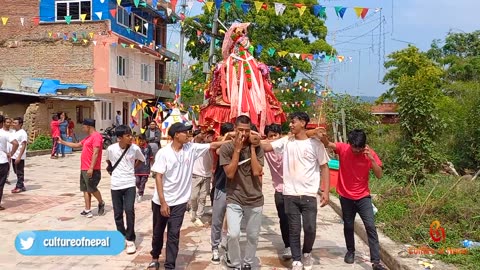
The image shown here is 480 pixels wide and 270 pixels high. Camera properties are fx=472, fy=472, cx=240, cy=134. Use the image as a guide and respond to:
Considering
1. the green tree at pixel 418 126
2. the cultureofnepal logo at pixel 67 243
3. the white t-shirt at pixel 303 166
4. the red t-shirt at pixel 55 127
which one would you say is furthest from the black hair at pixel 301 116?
the red t-shirt at pixel 55 127

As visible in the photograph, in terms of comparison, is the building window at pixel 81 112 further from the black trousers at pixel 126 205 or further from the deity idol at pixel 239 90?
the black trousers at pixel 126 205

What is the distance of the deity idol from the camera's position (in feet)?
20.6

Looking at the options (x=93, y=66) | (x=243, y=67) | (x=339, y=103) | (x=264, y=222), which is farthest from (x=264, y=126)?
(x=93, y=66)

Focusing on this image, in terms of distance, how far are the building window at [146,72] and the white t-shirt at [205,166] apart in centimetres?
2299

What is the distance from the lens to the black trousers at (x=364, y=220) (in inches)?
203

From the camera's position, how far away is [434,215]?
6.66 m

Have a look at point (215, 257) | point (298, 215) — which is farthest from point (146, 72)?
point (298, 215)

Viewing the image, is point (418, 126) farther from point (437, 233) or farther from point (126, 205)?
point (126, 205)

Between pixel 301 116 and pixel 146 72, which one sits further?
pixel 146 72

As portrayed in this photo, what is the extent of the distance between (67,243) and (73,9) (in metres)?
21.6

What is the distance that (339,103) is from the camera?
16.3m

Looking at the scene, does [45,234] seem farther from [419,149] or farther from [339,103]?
[339,103]

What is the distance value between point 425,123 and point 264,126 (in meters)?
5.48

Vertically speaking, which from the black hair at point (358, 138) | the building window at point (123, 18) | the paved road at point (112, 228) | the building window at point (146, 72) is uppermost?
the building window at point (123, 18)
